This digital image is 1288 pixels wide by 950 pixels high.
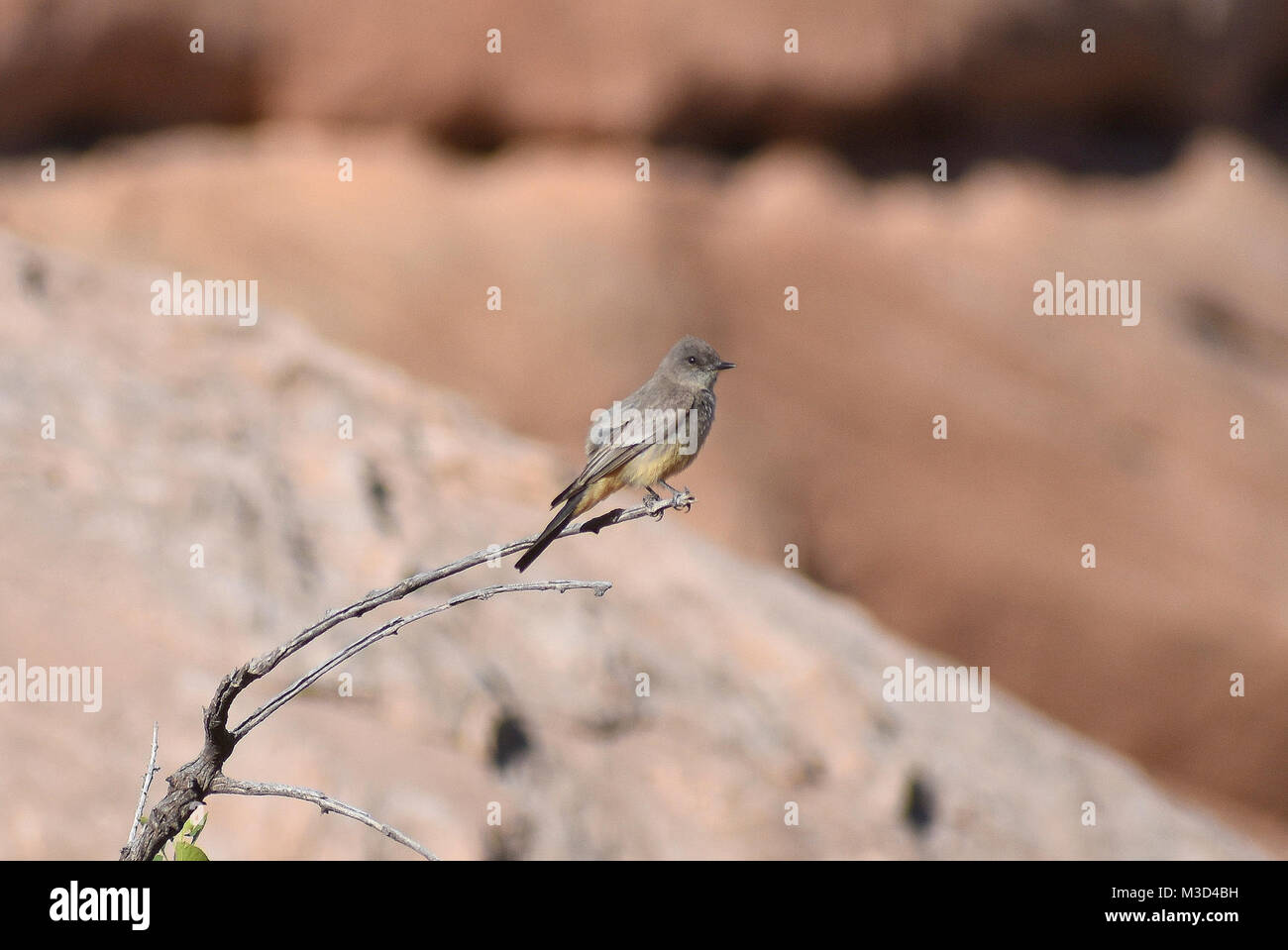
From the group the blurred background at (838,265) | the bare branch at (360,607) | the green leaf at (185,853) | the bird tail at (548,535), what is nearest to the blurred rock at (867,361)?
the blurred background at (838,265)

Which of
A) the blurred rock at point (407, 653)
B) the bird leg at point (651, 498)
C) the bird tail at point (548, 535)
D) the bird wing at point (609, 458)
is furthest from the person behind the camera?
the blurred rock at point (407, 653)

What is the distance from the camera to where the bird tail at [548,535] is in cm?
353

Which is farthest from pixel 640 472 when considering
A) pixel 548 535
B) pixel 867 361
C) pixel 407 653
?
pixel 867 361

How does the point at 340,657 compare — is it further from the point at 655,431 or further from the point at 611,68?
the point at 611,68

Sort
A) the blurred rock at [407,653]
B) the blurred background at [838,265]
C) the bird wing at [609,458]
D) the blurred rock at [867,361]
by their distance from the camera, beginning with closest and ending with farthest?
the bird wing at [609,458] < the blurred rock at [407,653] < the blurred background at [838,265] < the blurred rock at [867,361]

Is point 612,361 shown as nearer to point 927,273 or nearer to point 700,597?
point 927,273

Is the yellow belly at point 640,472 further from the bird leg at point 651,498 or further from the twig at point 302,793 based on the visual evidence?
the twig at point 302,793

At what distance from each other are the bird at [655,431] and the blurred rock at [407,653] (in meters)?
1.98

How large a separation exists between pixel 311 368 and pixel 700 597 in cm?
327

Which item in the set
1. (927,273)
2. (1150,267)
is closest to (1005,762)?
(927,273)

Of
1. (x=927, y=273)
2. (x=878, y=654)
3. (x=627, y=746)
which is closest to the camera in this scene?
(x=627, y=746)

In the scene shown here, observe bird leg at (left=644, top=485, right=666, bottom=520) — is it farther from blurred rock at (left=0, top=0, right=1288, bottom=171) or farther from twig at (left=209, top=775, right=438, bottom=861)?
blurred rock at (left=0, top=0, right=1288, bottom=171)

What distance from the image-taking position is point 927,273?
14.3m

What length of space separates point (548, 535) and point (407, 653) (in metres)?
3.15
